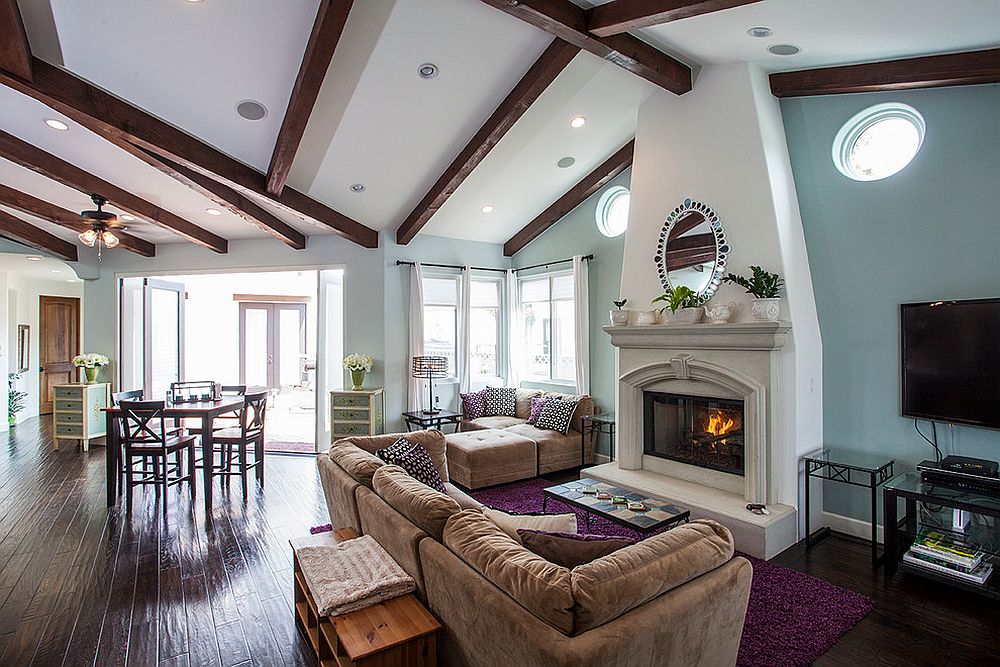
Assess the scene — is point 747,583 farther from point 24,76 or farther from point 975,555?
point 24,76

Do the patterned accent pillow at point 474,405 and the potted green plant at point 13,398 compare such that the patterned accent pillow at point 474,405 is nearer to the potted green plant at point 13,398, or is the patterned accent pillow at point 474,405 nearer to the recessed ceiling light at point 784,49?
the recessed ceiling light at point 784,49

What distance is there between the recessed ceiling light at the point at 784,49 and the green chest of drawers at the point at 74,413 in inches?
344

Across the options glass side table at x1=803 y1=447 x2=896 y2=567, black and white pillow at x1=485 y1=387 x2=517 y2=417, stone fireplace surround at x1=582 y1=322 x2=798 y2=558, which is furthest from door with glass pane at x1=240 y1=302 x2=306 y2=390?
glass side table at x1=803 y1=447 x2=896 y2=567

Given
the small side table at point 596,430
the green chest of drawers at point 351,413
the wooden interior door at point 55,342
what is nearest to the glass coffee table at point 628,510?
the small side table at point 596,430

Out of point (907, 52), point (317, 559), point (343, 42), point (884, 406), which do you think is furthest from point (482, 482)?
point (907, 52)

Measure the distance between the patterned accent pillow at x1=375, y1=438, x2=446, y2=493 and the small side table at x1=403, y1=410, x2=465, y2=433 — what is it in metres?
2.43

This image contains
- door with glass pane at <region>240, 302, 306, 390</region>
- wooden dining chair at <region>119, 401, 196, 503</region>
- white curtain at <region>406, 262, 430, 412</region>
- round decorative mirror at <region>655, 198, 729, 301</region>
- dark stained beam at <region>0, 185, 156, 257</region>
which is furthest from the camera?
door with glass pane at <region>240, 302, 306, 390</region>

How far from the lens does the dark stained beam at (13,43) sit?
10.9 feet

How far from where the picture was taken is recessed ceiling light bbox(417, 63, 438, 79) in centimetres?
389

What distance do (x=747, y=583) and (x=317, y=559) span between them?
186cm

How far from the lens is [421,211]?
6.01 meters

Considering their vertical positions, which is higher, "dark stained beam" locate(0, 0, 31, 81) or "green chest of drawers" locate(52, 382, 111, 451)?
"dark stained beam" locate(0, 0, 31, 81)

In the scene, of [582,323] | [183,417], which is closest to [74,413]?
[183,417]

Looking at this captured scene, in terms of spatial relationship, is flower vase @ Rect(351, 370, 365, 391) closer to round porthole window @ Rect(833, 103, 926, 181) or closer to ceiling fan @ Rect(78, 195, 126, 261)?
ceiling fan @ Rect(78, 195, 126, 261)
